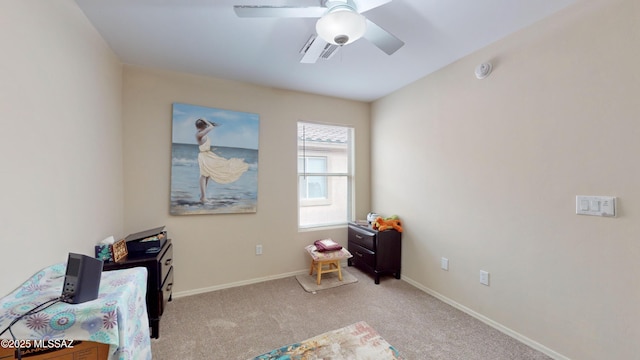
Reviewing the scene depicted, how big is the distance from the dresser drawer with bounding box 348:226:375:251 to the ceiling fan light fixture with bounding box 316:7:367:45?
2.32 metres

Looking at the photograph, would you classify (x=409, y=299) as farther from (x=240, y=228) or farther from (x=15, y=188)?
(x=15, y=188)

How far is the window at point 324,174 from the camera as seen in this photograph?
11.1 ft

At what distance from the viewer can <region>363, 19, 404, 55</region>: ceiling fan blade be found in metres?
1.50

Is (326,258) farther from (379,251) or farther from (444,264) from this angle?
(444,264)

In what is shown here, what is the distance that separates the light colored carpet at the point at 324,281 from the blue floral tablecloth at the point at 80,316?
1.80 m

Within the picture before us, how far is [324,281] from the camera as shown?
301 centimetres

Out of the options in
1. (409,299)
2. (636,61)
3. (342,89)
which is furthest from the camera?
(342,89)

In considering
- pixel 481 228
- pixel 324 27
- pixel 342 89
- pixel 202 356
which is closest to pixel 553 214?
pixel 481 228

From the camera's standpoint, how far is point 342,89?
3.17 m

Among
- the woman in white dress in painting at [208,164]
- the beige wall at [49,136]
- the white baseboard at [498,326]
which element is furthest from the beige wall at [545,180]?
the beige wall at [49,136]

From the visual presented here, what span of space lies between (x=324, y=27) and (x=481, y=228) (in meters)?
2.18

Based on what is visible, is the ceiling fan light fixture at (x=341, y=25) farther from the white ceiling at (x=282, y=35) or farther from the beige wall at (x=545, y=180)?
the beige wall at (x=545, y=180)

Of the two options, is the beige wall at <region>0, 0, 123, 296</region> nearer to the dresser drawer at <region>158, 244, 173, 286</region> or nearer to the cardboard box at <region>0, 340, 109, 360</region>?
the cardboard box at <region>0, 340, 109, 360</region>

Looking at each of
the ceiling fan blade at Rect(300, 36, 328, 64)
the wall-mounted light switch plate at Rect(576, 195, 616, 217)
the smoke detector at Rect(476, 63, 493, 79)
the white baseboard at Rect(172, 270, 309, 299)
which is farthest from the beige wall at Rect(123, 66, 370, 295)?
the wall-mounted light switch plate at Rect(576, 195, 616, 217)
